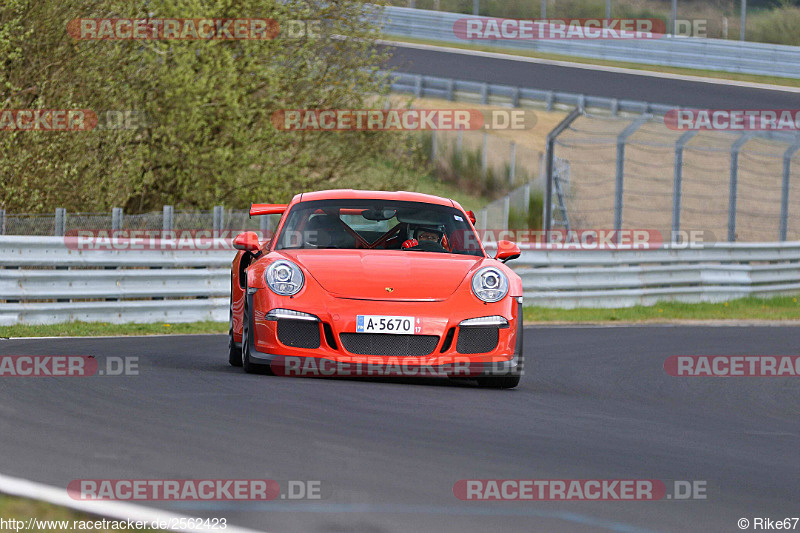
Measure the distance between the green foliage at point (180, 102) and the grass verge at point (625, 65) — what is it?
518 inches

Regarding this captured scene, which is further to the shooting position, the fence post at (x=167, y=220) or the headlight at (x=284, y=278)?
the fence post at (x=167, y=220)

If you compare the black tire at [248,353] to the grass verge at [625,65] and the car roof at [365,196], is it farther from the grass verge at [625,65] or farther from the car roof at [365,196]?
the grass verge at [625,65]

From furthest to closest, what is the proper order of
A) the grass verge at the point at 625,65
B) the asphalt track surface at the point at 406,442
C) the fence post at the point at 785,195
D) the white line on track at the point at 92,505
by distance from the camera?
the grass verge at the point at 625,65 → the fence post at the point at 785,195 → the asphalt track surface at the point at 406,442 → the white line on track at the point at 92,505

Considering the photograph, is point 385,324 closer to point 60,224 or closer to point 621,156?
point 60,224

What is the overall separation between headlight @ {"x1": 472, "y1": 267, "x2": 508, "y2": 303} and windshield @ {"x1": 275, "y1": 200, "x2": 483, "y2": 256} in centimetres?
73

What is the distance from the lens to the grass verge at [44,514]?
3734 millimetres

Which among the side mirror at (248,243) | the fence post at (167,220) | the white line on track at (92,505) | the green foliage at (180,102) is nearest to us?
the white line on track at (92,505)

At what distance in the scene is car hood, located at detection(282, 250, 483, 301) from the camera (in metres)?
7.81

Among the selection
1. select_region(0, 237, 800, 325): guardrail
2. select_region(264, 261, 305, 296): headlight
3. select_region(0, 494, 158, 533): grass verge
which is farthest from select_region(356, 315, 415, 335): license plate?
select_region(0, 237, 800, 325): guardrail

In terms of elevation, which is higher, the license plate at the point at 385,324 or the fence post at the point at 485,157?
the fence post at the point at 485,157

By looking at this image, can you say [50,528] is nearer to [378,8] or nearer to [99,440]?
[99,440]

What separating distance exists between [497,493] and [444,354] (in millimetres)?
3297

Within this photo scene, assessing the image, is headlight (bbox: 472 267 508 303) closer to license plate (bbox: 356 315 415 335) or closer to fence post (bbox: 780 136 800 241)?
license plate (bbox: 356 315 415 335)

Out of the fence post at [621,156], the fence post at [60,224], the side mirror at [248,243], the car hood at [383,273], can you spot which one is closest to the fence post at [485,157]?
the fence post at [621,156]
